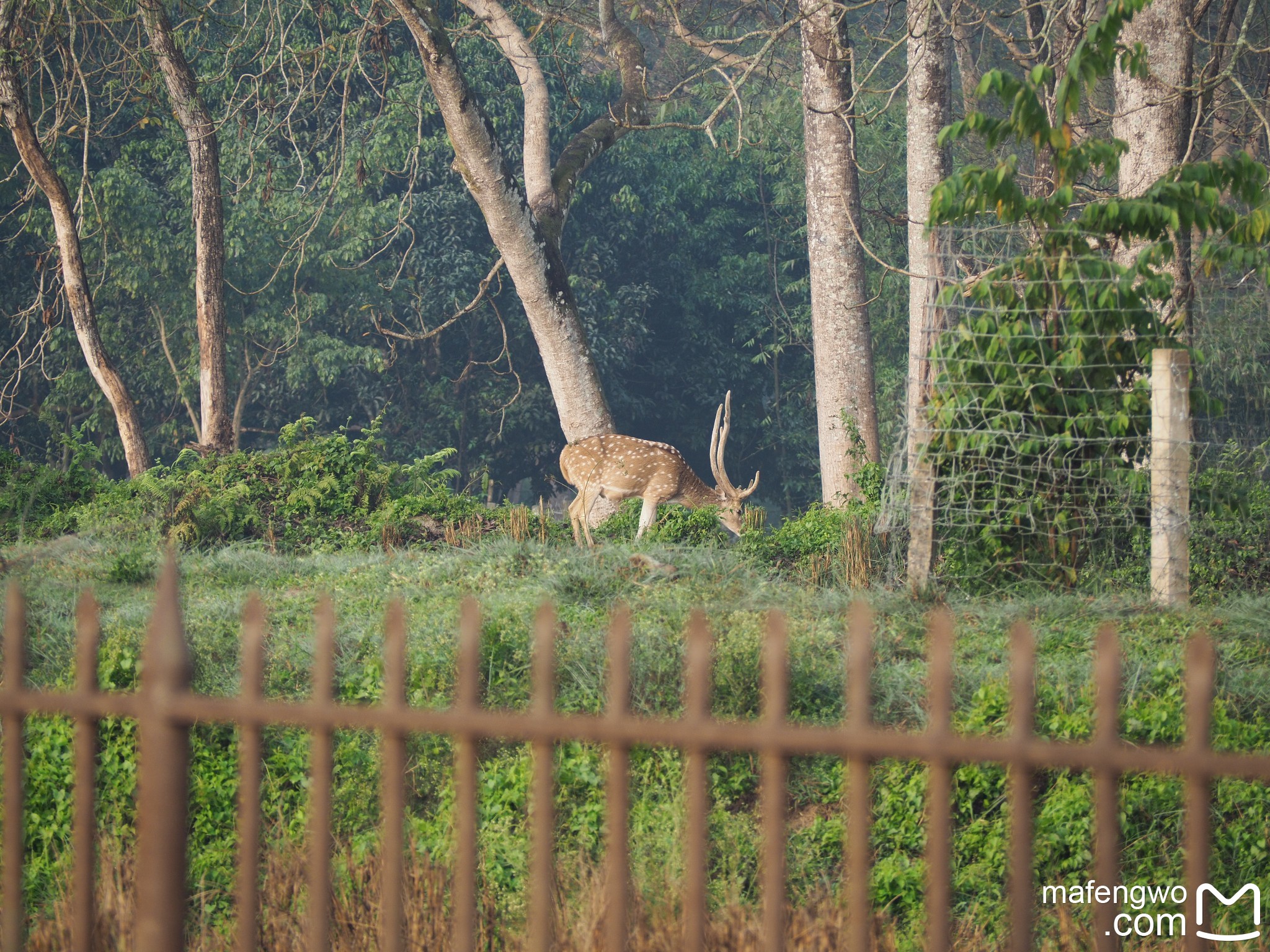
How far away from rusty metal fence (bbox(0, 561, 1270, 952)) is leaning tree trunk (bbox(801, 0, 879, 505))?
10.5 metres

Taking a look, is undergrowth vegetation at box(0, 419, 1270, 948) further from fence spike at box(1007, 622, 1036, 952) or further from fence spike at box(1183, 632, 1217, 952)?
fence spike at box(1183, 632, 1217, 952)

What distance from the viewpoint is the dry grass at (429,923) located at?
3.82 metres

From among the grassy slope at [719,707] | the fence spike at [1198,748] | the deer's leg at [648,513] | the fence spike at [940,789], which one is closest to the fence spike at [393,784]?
the fence spike at [940,789]

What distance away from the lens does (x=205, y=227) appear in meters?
14.0

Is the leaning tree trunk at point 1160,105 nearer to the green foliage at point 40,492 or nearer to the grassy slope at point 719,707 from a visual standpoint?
the grassy slope at point 719,707

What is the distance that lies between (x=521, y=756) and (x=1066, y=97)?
4.51 metres

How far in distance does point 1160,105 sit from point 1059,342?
3.16m

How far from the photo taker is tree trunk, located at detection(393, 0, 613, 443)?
39.6 ft

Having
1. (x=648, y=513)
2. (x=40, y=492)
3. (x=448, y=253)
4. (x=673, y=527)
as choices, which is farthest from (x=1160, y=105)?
(x=448, y=253)

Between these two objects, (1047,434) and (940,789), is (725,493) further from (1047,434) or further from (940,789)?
(940,789)

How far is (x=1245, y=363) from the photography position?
29.3ft

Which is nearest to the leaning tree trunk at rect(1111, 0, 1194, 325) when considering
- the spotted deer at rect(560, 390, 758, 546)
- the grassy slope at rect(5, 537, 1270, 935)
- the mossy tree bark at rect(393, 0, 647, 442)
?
A: the spotted deer at rect(560, 390, 758, 546)

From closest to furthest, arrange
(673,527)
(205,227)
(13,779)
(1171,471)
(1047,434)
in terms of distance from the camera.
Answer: (13,779)
(1171,471)
(1047,434)
(673,527)
(205,227)

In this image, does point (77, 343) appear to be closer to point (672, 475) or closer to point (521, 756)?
point (672, 475)
